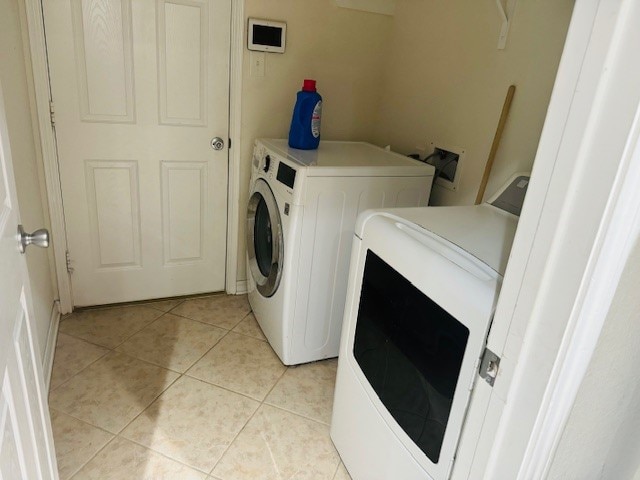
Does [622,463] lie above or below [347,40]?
below

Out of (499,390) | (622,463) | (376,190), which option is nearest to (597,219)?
(499,390)

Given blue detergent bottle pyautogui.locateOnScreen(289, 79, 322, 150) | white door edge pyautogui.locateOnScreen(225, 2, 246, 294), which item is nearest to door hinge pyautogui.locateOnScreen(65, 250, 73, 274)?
white door edge pyautogui.locateOnScreen(225, 2, 246, 294)

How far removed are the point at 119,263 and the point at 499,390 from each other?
86.4 inches

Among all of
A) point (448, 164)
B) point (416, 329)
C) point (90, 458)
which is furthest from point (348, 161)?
point (90, 458)

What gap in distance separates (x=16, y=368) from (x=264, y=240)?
1458 millimetres

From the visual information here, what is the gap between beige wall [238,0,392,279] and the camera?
7.41 ft

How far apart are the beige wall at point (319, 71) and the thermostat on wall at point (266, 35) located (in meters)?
0.04

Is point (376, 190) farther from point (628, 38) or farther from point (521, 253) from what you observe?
point (628, 38)

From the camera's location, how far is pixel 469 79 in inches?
73.0

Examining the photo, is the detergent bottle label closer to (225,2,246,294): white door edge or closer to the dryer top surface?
(225,2,246,294): white door edge

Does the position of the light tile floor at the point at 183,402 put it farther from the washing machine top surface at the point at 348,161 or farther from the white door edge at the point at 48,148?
the washing machine top surface at the point at 348,161

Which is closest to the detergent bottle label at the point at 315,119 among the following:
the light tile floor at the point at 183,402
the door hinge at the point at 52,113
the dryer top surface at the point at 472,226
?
the dryer top surface at the point at 472,226

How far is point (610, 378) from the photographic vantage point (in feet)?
2.31

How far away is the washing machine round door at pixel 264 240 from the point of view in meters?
1.94
